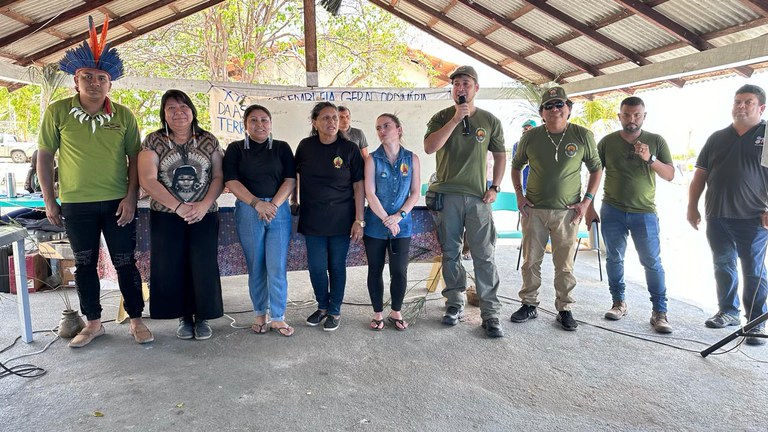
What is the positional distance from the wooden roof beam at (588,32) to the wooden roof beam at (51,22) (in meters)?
5.51

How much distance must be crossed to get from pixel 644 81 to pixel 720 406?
4.66m

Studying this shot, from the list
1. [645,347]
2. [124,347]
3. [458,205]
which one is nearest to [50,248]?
[124,347]

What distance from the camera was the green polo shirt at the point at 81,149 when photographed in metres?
2.97

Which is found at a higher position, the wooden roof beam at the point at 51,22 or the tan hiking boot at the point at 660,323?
the wooden roof beam at the point at 51,22

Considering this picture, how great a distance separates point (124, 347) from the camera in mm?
3121

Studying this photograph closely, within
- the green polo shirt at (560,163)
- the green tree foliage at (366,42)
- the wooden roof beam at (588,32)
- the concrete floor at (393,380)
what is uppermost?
the green tree foliage at (366,42)

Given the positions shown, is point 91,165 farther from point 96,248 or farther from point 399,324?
point 399,324

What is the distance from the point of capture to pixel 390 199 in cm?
329

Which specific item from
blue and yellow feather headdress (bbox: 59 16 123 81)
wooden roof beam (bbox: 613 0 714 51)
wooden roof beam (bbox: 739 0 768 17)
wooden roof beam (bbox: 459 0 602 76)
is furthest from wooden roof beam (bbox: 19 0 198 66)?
wooden roof beam (bbox: 739 0 768 17)

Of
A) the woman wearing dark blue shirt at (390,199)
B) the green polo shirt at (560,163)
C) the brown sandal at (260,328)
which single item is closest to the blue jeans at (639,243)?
the green polo shirt at (560,163)

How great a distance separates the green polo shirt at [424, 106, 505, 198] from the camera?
3365 mm

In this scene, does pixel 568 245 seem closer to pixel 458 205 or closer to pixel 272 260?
pixel 458 205

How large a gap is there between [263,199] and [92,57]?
1324mm

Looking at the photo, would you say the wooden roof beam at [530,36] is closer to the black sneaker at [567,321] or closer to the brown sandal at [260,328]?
the black sneaker at [567,321]
